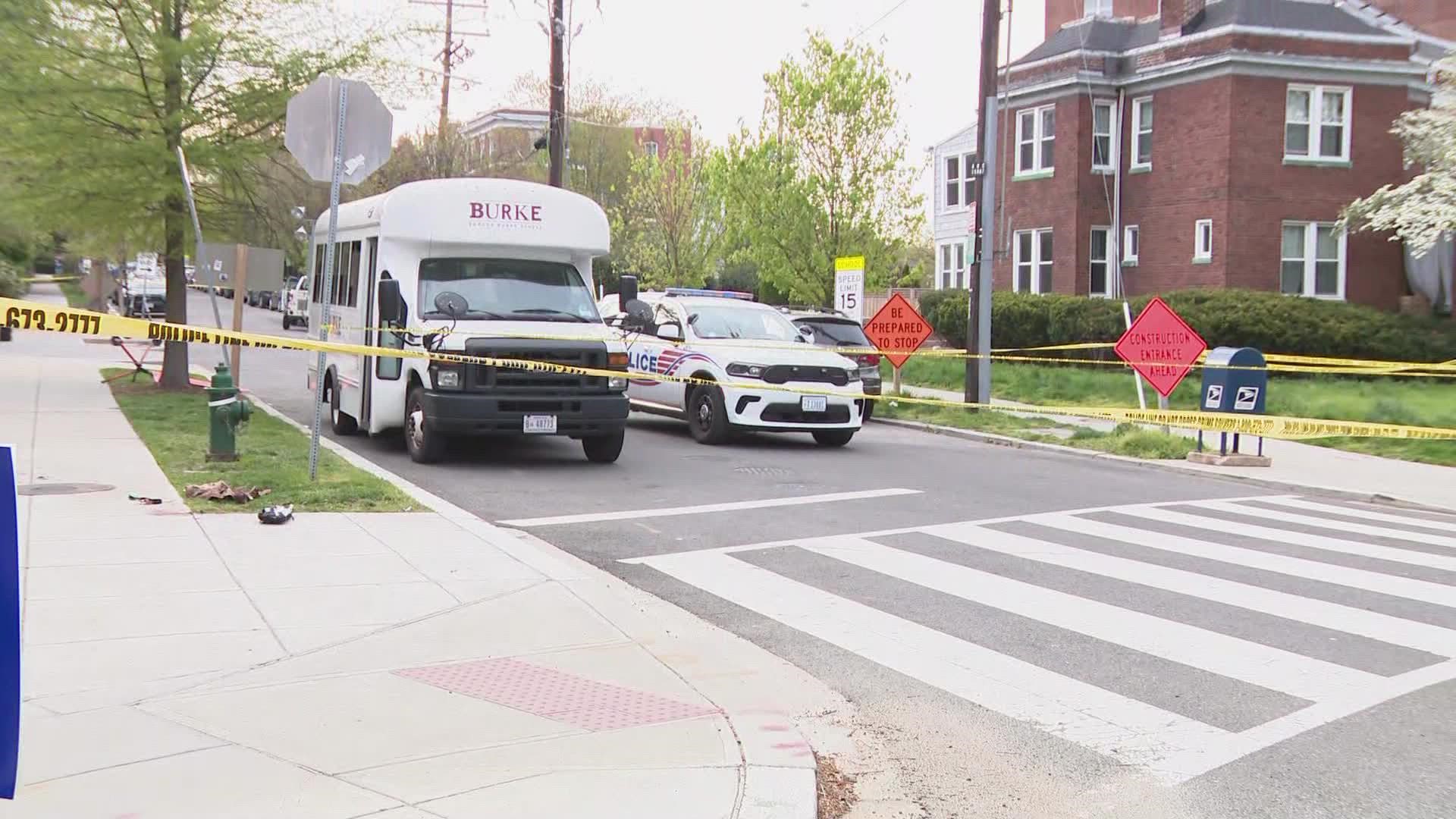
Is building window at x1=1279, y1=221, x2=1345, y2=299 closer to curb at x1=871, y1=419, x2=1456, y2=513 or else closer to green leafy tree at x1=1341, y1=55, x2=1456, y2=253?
green leafy tree at x1=1341, y1=55, x2=1456, y2=253

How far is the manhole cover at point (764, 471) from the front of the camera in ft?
43.9

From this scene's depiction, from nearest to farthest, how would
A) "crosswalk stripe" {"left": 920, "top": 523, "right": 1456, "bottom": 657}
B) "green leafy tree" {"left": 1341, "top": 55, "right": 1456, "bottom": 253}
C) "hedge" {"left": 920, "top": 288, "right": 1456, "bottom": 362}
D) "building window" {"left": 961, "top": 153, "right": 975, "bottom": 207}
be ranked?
1. "crosswalk stripe" {"left": 920, "top": 523, "right": 1456, "bottom": 657}
2. "green leafy tree" {"left": 1341, "top": 55, "right": 1456, "bottom": 253}
3. "hedge" {"left": 920, "top": 288, "right": 1456, "bottom": 362}
4. "building window" {"left": 961, "top": 153, "right": 975, "bottom": 207}

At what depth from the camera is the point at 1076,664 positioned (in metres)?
6.44

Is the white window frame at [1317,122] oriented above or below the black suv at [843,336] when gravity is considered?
above

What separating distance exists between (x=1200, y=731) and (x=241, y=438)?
1068 cm

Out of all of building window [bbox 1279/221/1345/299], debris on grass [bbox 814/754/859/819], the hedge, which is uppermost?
building window [bbox 1279/221/1345/299]

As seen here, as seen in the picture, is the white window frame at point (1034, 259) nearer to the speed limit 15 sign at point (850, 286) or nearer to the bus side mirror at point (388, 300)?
the speed limit 15 sign at point (850, 286)

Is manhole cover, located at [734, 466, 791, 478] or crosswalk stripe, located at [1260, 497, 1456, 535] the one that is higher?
manhole cover, located at [734, 466, 791, 478]

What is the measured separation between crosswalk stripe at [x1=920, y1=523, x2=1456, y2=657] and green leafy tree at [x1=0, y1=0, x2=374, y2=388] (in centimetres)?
1158

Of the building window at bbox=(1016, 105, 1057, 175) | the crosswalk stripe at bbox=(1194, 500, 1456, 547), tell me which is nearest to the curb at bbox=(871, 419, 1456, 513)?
the crosswalk stripe at bbox=(1194, 500, 1456, 547)

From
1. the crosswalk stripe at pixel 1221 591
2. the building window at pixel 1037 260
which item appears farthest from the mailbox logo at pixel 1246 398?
the building window at pixel 1037 260

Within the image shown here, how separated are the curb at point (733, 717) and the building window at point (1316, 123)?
2421cm

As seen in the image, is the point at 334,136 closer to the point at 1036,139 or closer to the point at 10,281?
the point at 1036,139

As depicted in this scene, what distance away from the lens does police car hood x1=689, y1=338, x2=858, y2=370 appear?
15578 millimetres
